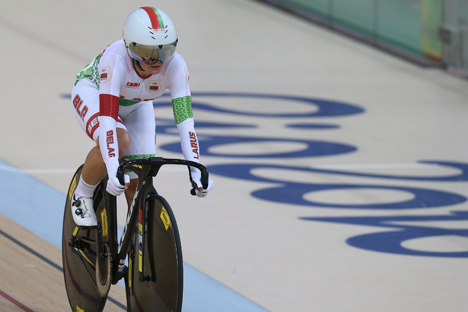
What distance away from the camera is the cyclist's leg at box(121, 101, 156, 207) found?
3.22 m

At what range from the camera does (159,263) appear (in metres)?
2.91

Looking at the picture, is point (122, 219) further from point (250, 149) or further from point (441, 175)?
point (441, 175)

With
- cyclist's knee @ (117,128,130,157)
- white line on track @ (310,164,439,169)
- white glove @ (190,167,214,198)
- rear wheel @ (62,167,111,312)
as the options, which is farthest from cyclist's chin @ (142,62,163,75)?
white line on track @ (310,164,439,169)

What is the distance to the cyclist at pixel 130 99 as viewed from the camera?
9.50 feet

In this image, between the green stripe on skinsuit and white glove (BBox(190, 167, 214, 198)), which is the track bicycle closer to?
white glove (BBox(190, 167, 214, 198))

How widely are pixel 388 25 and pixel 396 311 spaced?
7923 millimetres

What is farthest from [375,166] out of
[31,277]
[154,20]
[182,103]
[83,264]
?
[154,20]

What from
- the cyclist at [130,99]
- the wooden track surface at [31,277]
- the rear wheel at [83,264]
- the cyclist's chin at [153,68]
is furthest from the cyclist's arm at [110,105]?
the wooden track surface at [31,277]

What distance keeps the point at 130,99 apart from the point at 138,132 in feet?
0.51

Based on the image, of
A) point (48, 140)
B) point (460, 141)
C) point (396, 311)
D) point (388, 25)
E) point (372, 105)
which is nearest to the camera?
point (396, 311)

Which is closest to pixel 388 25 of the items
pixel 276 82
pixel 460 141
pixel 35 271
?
pixel 276 82

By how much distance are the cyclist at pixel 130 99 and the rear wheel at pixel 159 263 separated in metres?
0.17

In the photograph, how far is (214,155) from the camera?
6.61m

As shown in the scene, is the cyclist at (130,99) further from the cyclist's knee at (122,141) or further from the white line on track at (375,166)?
the white line on track at (375,166)
